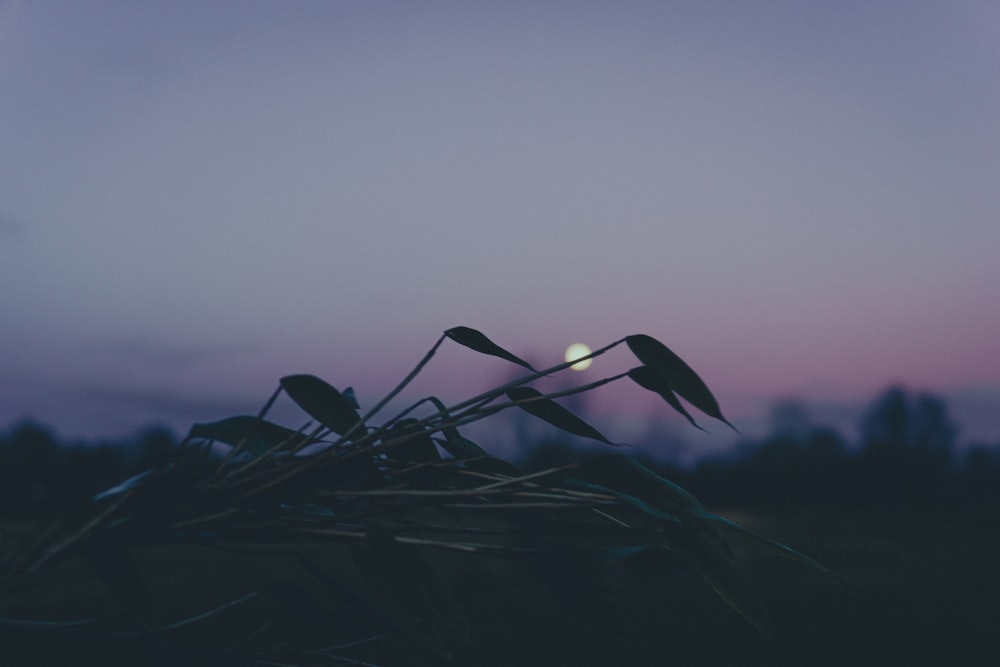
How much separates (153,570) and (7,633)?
310 centimetres

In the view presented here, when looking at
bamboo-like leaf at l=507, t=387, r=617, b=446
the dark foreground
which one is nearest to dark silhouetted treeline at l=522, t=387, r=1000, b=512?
the dark foreground

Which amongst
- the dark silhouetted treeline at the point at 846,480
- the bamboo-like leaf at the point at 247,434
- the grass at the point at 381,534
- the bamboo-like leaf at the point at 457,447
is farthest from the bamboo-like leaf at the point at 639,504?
the dark silhouetted treeline at the point at 846,480

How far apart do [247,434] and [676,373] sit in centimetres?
35

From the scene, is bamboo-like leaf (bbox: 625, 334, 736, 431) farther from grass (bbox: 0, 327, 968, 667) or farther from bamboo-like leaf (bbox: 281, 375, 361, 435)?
bamboo-like leaf (bbox: 281, 375, 361, 435)

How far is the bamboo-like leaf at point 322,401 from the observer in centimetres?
62

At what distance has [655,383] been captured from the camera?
633 mm

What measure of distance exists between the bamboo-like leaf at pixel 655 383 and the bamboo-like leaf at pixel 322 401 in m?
0.23

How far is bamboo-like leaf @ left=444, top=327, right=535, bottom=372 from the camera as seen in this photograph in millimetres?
668

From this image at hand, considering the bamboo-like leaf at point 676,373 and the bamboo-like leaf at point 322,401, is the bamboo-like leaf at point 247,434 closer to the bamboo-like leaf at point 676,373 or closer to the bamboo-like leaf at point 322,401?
the bamboo-like leaf at point 322,401

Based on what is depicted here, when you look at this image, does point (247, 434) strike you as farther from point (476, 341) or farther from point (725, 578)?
point (725, 578)

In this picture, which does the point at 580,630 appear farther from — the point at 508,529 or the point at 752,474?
the point at 752,474

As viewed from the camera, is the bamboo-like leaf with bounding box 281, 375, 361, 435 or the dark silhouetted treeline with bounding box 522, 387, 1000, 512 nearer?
the bamboo-like leaf with bounding box 281, 375, 361, 435

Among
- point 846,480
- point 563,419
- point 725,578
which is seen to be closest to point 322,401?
point 563,419

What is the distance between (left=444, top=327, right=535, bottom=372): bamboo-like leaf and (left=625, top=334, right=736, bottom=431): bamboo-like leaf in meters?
0.10
